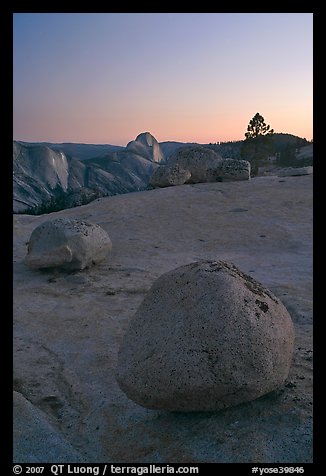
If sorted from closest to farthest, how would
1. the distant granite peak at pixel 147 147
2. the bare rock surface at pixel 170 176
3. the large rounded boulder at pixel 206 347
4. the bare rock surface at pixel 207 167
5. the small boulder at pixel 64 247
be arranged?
the large rounded boulder at pixel 206 347
the small boulder at pixel 64 247
the bare rock surface at pixel 170 176
the bare rock surface at pixel 207 167
the distant granite peak at pixel 147 147

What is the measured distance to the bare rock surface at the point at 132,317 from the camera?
3721 mm

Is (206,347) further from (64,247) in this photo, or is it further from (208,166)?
(208,166)

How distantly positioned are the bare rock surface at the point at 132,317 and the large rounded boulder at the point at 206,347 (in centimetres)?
29

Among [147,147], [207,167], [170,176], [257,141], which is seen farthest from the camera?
[147,147]

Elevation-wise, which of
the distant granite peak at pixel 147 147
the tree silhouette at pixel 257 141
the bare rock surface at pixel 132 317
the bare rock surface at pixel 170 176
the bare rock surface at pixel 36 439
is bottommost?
the bare rock surface at pixel 36 439

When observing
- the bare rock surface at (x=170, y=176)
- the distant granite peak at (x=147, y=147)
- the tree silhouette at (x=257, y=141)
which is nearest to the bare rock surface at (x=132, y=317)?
the bare rock surface at (x=170, y=176)

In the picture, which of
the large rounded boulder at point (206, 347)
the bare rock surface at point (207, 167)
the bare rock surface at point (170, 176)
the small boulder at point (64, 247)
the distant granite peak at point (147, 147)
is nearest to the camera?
the large rounded boulder at point (206, 347)

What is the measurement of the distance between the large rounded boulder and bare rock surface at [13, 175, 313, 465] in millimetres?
290

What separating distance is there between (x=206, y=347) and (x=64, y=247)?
6.60 meters

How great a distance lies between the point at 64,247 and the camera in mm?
9719

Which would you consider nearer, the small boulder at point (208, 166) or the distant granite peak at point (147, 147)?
the small boulder at point (208, 166)

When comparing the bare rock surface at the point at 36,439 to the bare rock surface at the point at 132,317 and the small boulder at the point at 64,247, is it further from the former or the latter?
the small boulder at the point at 64,247

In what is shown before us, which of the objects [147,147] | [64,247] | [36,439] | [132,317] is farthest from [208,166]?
[147,147]
